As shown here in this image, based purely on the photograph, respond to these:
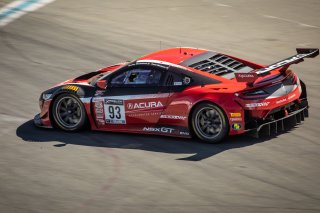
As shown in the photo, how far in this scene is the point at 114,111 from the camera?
13.3 meters

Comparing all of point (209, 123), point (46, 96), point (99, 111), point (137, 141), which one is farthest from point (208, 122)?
point (46, 96)

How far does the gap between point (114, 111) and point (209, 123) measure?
173cm

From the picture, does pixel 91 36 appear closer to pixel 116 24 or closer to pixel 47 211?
pixel 116 24

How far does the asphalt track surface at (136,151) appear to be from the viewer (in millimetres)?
10289

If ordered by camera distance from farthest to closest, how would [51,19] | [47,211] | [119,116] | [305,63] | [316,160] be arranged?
1. [51,19]
2. [305,63]
3. [119,116]
4. [316,160]
5. [47,211]

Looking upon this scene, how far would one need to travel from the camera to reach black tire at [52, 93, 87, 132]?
13.6 meters

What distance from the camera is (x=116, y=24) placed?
21.7 meters

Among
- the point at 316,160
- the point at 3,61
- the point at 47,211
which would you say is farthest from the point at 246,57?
the point at 47,211

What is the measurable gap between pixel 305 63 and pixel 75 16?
7.47 meters

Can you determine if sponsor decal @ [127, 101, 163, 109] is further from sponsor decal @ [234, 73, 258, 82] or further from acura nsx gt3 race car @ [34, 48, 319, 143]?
sponsor decal @ [234, 73, 258, 82]

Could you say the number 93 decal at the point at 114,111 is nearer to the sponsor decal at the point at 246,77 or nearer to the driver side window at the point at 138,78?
the driver side window at the point at 138,78

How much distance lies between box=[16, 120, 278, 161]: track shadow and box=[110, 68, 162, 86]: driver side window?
0.88 m

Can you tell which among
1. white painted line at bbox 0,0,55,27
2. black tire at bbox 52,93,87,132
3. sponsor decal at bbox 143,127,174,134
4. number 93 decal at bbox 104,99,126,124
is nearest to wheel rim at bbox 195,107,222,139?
sponsor decal at bbox 143,127,174,134

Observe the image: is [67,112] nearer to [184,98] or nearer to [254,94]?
[184,98]
